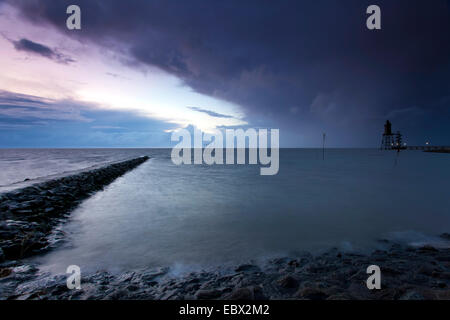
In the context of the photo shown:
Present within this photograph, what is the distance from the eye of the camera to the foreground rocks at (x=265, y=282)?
2869 millimetres

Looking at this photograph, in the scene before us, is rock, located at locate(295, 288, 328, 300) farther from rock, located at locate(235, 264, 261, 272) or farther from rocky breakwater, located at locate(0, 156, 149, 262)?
rocky breakwater, located at locate(0, 156, 149, 262)

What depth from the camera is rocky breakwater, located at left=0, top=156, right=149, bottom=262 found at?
4.21 meters

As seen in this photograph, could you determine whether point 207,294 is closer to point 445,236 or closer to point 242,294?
point 242,294

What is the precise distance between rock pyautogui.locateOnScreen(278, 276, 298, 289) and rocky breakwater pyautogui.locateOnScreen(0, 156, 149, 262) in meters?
→ 4.90

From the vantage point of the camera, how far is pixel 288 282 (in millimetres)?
3143

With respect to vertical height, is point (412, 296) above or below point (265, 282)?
above

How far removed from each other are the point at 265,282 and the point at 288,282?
0.35 meters

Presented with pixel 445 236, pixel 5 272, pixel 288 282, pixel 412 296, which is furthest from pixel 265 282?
pixel 445 236

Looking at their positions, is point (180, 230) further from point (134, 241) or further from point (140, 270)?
point (140, 270)

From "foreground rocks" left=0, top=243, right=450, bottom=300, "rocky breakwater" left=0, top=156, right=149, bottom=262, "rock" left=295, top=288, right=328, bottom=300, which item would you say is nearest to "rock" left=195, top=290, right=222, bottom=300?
"foreground rocks" left=0, top=243, right=450, bottom=300

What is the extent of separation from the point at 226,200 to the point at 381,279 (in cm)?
707

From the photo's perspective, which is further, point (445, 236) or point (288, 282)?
point (445, 236)

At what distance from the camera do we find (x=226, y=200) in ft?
32.4
